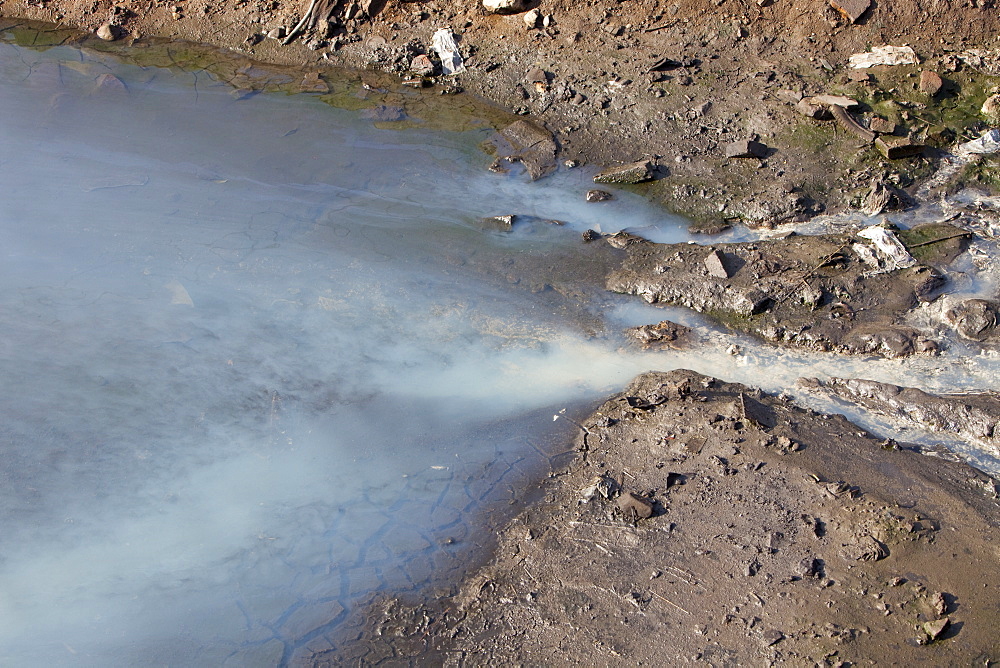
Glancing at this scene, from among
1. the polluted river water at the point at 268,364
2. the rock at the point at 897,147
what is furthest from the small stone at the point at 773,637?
the rock at the point at 897,147

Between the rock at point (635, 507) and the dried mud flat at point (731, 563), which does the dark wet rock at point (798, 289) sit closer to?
the dried mud flat at point (731, 563)

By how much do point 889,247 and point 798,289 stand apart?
3.15ft

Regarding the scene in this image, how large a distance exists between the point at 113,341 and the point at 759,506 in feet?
15.1

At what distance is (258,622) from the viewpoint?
4.35 m

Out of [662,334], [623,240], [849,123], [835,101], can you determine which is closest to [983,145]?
[849,123]

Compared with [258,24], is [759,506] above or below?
below

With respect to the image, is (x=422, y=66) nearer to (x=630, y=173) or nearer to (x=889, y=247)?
(x=630, y=173)

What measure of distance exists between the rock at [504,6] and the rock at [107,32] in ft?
14.7

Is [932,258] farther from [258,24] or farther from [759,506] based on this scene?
[258,24]

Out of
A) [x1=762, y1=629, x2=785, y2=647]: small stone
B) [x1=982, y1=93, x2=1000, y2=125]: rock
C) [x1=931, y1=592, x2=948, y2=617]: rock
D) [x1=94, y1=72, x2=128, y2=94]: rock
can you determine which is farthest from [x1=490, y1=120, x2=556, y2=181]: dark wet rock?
[x1=931, y1=592, x2=948, y2=617]: rock

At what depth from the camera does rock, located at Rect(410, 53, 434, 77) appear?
890 centimetres

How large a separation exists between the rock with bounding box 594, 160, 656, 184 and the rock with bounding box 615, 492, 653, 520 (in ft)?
12.4

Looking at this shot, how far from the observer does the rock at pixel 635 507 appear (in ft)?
15.4

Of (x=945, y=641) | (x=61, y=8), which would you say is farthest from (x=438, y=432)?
(x=61, y=8)
